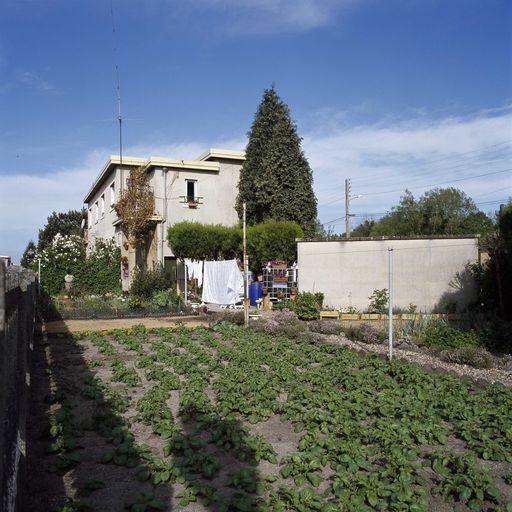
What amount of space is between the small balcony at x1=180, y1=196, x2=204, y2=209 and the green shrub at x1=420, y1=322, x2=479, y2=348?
1586 cm

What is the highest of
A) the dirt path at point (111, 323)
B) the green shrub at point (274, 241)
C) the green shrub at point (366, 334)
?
the green shrub at point (274, 241)

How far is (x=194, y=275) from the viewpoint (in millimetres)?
22047

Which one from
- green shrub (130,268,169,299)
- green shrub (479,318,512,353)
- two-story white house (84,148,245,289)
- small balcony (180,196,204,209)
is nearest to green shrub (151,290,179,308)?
green shrub (130,268,169,299)

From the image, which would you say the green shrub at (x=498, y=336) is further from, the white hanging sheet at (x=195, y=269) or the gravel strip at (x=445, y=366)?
the white hanging sheet at (x=195, y=269)

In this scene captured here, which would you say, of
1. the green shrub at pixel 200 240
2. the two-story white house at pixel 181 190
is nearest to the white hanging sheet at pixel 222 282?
the green shrub at pixel 200 240

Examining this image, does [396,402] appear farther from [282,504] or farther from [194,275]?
[194,275]

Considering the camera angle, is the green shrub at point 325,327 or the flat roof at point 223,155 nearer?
the green shrub at point 325,327

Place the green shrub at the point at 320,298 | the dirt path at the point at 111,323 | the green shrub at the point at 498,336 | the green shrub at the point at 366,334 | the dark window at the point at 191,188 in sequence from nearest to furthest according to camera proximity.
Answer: the green shrub at the point at 498,336 → the green shrub at the point at 366,334 → the dirt path at the point at 111,323 → the green shrub at the point at 320,298 → the dark window at the point at 191,188

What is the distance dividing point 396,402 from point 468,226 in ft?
136

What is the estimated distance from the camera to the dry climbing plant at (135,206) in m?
23.8

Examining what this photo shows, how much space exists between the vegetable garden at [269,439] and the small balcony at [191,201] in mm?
16801

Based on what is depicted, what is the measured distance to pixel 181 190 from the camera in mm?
25078

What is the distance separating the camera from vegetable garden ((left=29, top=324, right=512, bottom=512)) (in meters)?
3.95

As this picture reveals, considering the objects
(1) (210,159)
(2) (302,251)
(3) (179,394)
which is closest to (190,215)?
(1) (210,159)
